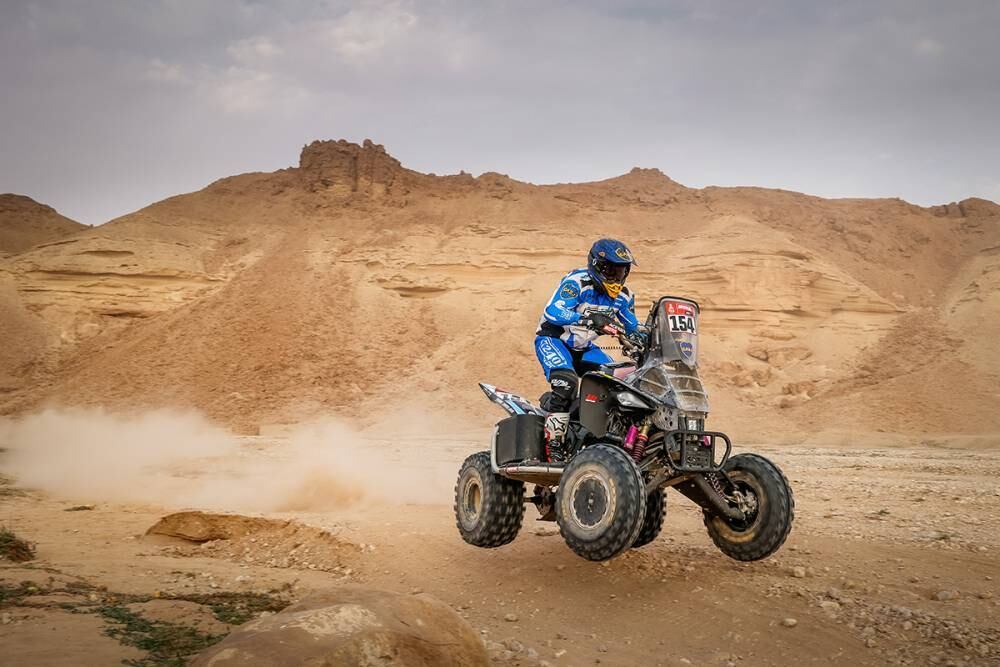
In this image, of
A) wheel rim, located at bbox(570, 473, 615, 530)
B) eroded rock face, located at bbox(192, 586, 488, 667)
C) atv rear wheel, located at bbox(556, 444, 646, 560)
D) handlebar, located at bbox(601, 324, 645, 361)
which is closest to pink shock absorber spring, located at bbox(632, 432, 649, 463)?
atv rear wheel, located at bbox(556, 444, 646, 560)

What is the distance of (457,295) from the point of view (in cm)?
4506

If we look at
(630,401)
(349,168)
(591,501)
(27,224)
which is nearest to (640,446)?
(630,401)

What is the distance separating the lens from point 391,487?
14.0 m

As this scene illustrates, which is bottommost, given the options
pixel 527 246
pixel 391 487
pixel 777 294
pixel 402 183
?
pixel 391 487

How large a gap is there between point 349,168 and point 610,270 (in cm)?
4992

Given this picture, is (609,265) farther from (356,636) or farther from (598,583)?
(356,636)

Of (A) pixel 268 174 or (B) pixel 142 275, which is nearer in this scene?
(B) pixel 142 275

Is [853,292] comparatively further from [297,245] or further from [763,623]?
[763,623]

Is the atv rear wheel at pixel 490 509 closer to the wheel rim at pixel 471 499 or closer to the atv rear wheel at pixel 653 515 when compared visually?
the wheel rim at pixel 471 499

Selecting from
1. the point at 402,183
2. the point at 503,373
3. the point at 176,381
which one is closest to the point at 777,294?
the point at 503,373

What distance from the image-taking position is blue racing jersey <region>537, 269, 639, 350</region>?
23.1 feet

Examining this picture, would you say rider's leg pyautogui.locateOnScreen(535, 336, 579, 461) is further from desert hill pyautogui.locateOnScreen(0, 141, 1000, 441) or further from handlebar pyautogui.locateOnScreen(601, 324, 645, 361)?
desert hill pyautogui.locateOnScreen(0, 141, 1000, 441)

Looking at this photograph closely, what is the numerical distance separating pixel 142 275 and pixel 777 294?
34.8 m

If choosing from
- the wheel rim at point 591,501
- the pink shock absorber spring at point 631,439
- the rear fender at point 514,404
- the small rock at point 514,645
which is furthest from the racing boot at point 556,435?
the small rock at point 514,645
